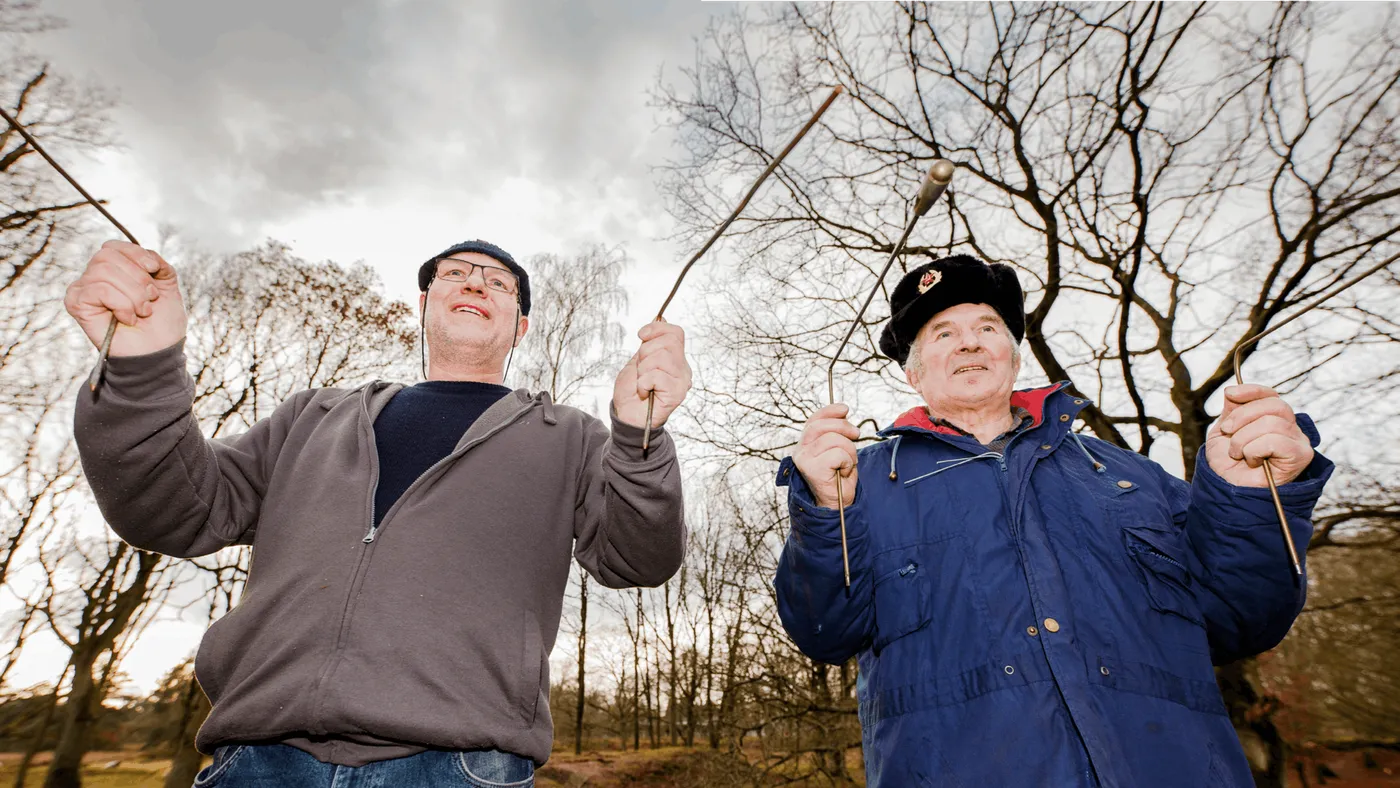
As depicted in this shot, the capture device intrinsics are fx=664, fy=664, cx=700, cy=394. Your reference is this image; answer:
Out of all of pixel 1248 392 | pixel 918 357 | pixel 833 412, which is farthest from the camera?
pixel 918 357

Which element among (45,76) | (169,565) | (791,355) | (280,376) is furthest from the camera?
(280,376)

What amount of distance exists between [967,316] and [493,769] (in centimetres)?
229

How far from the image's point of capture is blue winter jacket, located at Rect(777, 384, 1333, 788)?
1.77m

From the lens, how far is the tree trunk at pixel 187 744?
10.6 metres

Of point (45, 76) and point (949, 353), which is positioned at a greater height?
point (45, 76)

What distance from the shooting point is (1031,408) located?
2461 millimetres

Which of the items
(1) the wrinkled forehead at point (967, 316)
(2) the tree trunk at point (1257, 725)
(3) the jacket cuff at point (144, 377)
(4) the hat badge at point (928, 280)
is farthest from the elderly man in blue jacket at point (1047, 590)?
(2) the tree trunk at point (1257, 725)

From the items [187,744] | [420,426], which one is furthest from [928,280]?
[187,744]

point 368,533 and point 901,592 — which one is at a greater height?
point 368,533

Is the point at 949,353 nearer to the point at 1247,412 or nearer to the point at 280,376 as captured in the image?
the point at 1247,412

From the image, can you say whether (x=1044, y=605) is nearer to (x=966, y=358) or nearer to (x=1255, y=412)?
(x=1255, y=412)

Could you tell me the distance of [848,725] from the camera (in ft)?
31.9

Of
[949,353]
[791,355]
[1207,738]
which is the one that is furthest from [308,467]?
[791,355]

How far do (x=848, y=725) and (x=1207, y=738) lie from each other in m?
8.89
